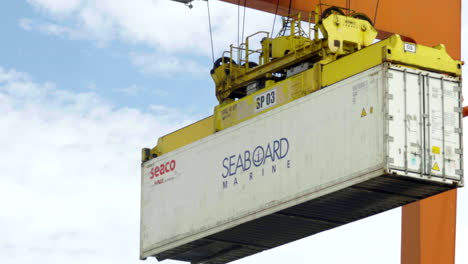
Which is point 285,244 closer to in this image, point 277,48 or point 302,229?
point 302,229

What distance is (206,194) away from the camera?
3497 centimetres

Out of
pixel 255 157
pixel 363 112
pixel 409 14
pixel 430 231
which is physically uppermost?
pixel 409 14

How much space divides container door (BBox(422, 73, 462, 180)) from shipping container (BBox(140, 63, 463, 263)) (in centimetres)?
2

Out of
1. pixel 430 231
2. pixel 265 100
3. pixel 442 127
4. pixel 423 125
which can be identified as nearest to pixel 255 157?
pixel 265 100

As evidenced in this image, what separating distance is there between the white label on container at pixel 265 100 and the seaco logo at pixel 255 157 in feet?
3.74

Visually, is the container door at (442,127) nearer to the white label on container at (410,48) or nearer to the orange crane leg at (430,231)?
the white label on container at (410,48)

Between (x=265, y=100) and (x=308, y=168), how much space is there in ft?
10.1

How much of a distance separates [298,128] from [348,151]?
6.28 feet

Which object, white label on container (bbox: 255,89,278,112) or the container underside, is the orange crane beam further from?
the container underside

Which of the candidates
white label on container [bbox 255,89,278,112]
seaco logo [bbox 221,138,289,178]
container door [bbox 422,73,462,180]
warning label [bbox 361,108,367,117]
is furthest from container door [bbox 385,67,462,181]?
white label on container [bbox 255,89,278,112]

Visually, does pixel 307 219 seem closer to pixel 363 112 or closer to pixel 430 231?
pixel 363 112

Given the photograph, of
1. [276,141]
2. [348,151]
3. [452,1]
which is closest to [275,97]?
[276,141]

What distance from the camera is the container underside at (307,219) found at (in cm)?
3039

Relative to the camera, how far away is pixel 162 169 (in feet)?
122
